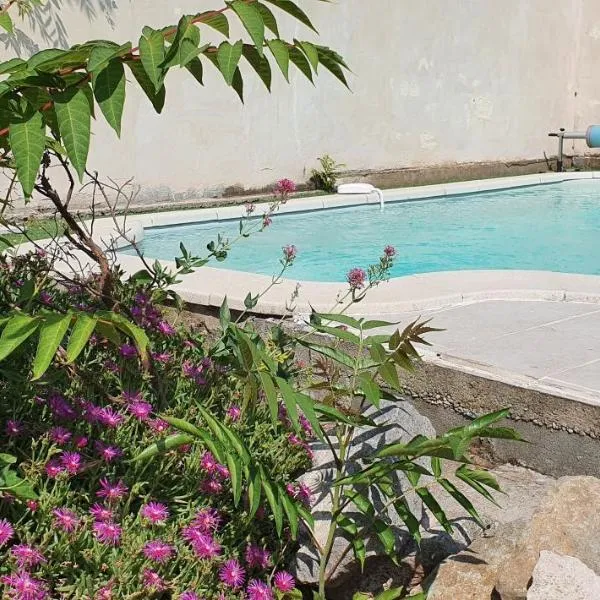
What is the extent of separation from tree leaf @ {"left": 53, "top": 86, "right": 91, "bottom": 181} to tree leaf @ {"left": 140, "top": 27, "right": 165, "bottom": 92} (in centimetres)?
11

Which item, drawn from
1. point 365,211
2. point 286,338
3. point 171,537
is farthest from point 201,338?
point 365,211

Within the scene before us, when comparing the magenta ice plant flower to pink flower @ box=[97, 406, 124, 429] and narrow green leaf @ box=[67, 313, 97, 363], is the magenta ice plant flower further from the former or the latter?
narrow green leaf @ box=[67, 313, 97, 363]

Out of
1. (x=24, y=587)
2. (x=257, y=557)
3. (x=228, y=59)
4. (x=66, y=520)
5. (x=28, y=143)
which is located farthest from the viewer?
(x=257, y=557)

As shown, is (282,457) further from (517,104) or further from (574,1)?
(574,1)

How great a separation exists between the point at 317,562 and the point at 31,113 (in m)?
1.53

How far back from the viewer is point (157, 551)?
2.04m

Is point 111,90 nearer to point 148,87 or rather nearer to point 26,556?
point 148,87

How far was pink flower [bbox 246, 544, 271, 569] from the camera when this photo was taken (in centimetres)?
236

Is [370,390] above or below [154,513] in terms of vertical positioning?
above

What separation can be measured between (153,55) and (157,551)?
1103 millimetres

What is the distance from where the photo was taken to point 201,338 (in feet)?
10.8

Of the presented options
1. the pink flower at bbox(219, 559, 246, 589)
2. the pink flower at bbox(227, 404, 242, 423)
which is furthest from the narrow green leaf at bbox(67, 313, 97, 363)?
the pink flower at bbox(227, 404, 242, 423)

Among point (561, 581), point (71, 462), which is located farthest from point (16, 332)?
point (561, 581)

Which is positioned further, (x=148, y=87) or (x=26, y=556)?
(x=26, y=556)
